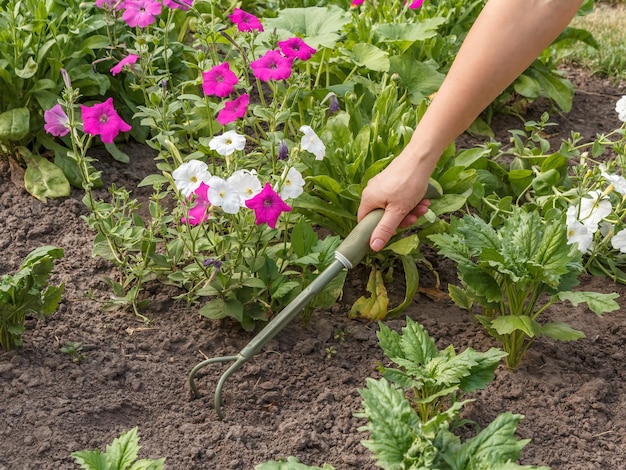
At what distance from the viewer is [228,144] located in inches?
95.2

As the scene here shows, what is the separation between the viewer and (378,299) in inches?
109

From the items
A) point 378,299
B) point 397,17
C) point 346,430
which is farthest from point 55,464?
point 397,17

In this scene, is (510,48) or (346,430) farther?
(346,430)

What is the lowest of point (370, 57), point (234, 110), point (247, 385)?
point (247, 385)

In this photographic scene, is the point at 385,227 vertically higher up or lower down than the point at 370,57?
higher up

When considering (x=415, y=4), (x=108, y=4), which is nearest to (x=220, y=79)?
(x=108, y=4)

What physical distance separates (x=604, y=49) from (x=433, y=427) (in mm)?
3448

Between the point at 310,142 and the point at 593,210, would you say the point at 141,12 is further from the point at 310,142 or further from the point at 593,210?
the point at 593,210

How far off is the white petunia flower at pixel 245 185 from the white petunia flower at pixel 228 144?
3.1 inches

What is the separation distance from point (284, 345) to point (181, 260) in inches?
18.6

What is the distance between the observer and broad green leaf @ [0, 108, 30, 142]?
3.18 meters

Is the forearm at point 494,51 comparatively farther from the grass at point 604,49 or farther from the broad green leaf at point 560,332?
the grass at point 604,49

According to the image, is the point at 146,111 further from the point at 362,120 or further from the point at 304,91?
the point at 362,120

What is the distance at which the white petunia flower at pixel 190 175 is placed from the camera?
7.73 feet
